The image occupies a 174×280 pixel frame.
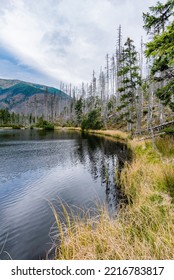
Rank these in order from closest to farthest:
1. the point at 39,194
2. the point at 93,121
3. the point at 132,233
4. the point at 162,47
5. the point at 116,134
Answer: the point at 132,233
the point at 162,47
the point at 39,194
the point at 116,134
the point at 93,121

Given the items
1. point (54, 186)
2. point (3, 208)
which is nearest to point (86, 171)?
point (54, 186)

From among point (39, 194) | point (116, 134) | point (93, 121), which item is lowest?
point (39, 194)

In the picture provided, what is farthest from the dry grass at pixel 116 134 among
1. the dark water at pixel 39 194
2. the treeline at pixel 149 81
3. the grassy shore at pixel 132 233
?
the grassy shore at pixel 132 233

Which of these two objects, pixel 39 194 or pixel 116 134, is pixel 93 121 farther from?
pixel 39 194

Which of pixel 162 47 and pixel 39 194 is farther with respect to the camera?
pixel 39 194

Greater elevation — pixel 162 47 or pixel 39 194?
pixel 162 47

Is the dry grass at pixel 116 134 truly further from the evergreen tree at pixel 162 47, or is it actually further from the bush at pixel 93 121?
the evergreen tree at pixel 162 47

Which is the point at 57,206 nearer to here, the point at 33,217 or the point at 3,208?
the point at 33,217

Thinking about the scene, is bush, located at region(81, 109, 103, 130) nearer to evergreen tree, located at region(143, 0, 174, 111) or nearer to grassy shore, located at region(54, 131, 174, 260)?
evergreen tree, located at region(143, 0, 174, 111)

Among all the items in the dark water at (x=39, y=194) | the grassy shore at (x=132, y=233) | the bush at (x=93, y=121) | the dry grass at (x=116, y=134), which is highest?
the bush at (x=93, y=121)

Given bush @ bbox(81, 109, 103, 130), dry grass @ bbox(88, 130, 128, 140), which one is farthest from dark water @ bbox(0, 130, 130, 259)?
bush @ bbox(81, 109, 103, 130)

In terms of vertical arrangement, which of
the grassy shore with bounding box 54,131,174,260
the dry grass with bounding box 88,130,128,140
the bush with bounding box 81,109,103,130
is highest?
the bush with bounding box 81,109,103,130

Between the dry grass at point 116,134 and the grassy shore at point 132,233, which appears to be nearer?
the grassy shore at point 132,233

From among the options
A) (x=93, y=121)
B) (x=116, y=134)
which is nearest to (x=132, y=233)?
(x=116, y=134)
